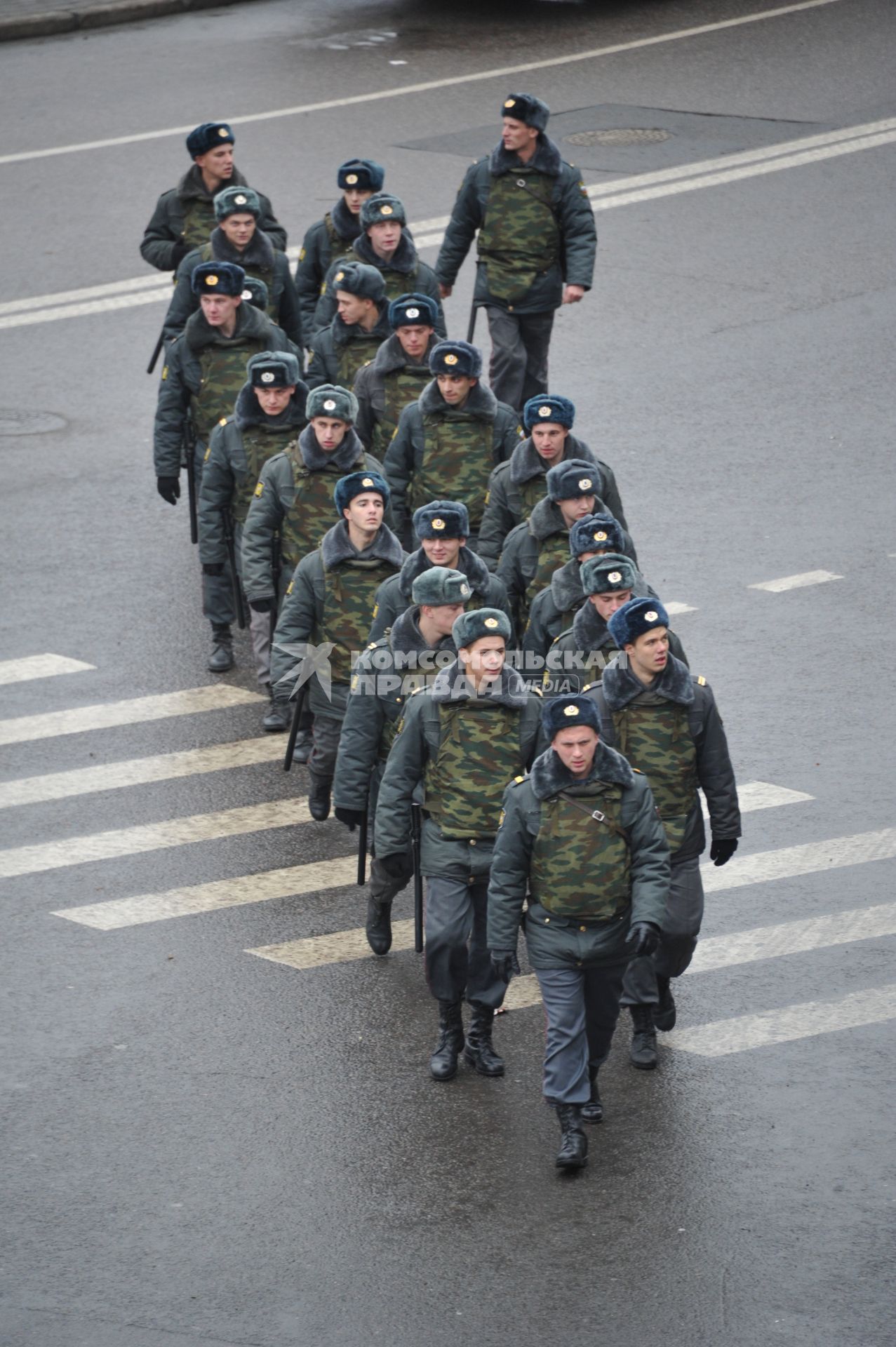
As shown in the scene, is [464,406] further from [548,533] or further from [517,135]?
[517,135]

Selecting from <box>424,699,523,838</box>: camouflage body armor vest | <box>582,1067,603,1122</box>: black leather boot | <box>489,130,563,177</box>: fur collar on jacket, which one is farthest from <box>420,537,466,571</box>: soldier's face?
<box>489,130,563,177</box>: fur collar on jacket

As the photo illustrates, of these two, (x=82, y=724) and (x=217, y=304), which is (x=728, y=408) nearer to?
(x=217, y=304)

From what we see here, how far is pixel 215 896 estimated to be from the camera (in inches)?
436

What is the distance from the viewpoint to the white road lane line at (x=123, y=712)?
42.8 ft

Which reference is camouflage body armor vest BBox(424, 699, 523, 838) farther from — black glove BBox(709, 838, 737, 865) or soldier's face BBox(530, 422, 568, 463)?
soldier's face BBox(530, 422, 568, 463)

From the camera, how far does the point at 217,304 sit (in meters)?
14.5

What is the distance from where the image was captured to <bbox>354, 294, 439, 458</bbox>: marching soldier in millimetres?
13984

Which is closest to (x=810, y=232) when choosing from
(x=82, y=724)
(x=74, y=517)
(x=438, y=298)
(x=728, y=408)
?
(x=728, y=408)

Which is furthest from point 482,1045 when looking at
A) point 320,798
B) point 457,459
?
point 457,459

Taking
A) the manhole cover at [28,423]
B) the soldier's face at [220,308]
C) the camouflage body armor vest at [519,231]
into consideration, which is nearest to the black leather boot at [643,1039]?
the soldier's face at [220,308]

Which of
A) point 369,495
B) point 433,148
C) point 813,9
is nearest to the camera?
point 369,495

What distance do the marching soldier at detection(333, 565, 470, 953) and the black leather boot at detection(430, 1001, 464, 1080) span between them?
26.2 inches

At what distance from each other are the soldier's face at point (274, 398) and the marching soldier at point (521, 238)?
3.30m

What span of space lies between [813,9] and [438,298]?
13398 mm
